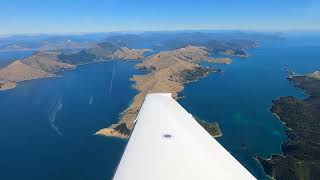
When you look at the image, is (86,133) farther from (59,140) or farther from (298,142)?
(298,142)

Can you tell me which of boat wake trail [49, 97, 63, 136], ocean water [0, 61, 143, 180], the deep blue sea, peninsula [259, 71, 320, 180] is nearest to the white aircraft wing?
ocean water [0, 61, 143, 180]

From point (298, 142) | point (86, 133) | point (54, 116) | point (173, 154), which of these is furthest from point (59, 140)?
point (173, 154)

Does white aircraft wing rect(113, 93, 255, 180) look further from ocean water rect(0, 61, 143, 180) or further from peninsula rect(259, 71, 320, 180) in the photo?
peninsula rect(259, 71, 320, 180)

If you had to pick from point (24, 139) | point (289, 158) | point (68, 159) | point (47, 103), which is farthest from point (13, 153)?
point (289, 158)

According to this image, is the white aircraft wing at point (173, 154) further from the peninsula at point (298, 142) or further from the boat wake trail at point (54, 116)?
the boat wake trail at point (54, 116)

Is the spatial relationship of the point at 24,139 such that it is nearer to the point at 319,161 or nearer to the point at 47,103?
the point at 47,103

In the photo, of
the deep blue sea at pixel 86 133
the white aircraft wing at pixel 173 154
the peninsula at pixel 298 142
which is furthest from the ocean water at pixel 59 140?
the white aircraft wing at pixel 173 154

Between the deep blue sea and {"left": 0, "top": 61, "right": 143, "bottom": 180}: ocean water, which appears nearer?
{"left": 0, "top": 61, "right": 143, "bottom": 180}: ocean water
